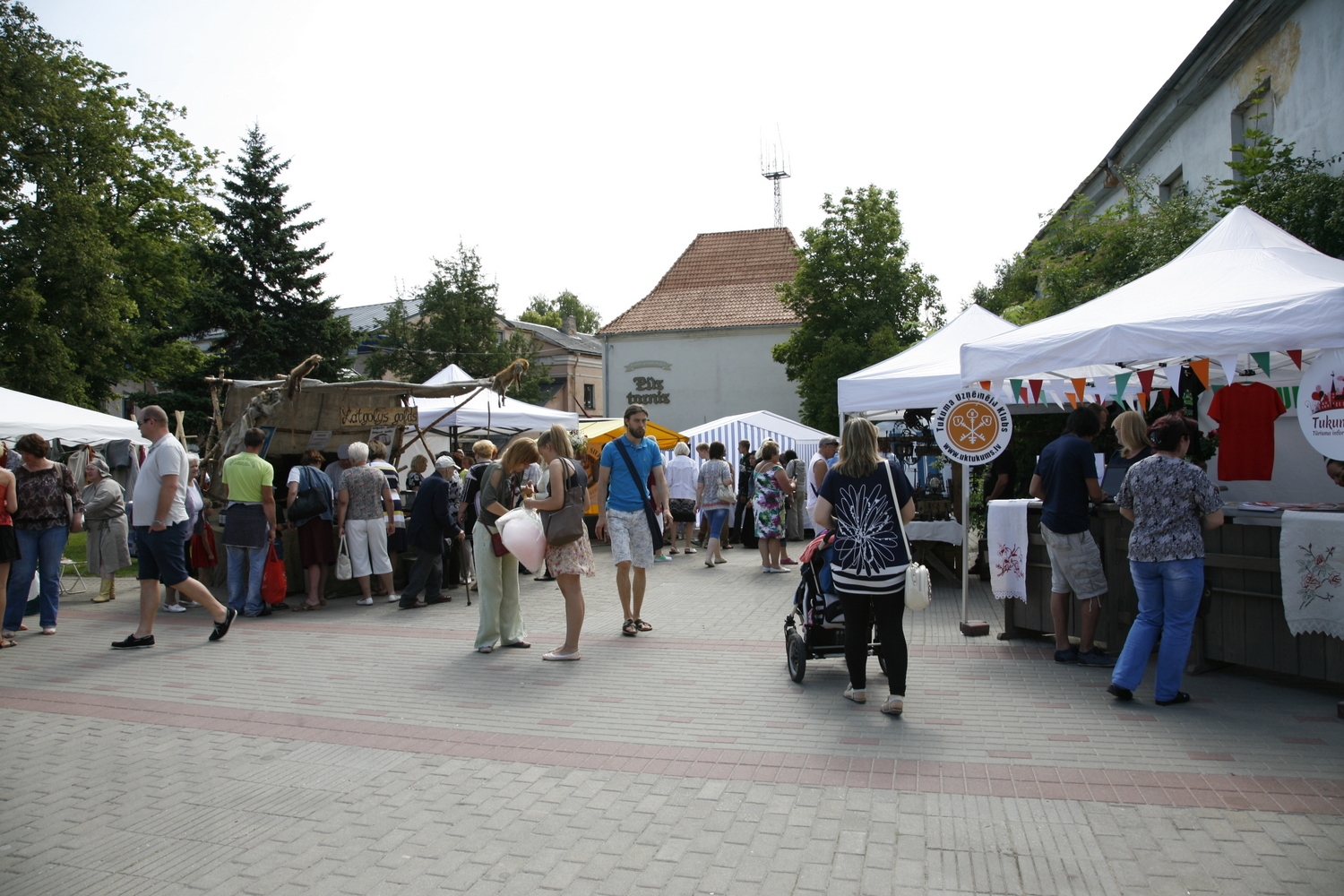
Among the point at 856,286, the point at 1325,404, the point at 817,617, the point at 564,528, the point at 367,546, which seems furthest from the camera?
the point at 856,286

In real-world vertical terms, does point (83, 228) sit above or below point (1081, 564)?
above

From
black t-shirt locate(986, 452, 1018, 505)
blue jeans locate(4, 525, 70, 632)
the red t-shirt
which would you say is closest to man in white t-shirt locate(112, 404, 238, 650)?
blue jeans locate(4, 525, 70, 632)

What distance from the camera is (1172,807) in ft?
13.0

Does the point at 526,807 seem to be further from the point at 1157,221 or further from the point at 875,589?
the point at 1157,221

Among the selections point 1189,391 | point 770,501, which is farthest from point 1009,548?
point 770,501

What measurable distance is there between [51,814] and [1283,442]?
38.9ft

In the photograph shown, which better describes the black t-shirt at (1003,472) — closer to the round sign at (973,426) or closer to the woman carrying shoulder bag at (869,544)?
the round sign at (973,426)

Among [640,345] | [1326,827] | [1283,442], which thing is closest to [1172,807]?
[1326,827]

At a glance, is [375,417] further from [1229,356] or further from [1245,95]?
[1245,95]

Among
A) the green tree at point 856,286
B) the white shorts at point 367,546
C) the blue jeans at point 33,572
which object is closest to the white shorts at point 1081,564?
the white shorts at point 367,546

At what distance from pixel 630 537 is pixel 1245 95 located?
1166cm

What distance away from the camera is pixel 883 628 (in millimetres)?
5496

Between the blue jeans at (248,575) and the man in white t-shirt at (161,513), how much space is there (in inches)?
66.4

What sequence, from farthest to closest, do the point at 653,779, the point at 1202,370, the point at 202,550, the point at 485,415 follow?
the point at 485,415, the point at 202,550, the point at 1202,370, the point at 653,779
